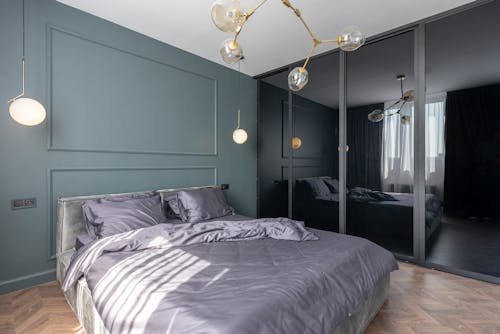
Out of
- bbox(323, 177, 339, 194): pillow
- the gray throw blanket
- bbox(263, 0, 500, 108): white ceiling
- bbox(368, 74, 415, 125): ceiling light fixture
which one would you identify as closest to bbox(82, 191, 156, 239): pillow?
the gray throw blanket

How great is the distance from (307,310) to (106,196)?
2.28 m

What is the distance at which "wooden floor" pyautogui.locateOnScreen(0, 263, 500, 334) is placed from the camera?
5.87 ft

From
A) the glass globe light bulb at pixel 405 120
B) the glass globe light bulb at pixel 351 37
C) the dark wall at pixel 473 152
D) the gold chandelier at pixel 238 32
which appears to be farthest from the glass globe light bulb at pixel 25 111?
the dark wall at pixel 473 152

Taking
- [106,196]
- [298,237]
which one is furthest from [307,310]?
[106,196]

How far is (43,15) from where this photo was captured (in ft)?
7.79

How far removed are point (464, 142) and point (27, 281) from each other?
181 inches

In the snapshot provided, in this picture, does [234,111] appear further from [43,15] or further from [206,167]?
[43,15]

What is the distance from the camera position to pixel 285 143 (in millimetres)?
4281

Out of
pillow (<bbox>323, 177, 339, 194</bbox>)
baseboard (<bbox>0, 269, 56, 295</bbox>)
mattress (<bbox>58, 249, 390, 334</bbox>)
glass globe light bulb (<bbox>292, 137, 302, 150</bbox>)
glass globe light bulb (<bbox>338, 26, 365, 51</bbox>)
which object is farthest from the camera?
glass globe light bulb (<bbox>292, 137, 302, 150</bbox>)

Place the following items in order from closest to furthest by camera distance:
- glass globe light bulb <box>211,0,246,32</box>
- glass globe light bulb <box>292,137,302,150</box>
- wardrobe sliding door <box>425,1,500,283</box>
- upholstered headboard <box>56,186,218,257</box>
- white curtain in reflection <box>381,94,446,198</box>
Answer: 1. glass globe light bulb <box>211,0,246,32</box>
2. upholstered headboard <box>56,186,218,257</box>
3. wardrobe sliding door <box>425,1,500,283</box>
4. white curtain in reflection <box>381,94,446,198</box>
5. glass globe light bulb <box>292,137,302,150</box>

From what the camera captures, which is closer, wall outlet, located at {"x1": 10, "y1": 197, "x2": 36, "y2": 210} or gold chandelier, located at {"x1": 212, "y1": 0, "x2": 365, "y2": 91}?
gold chandelier, located at {"x1": 212, "y1": 0, "x2": 365, "y2": 91}

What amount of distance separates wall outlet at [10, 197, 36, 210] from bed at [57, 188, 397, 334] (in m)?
0.60

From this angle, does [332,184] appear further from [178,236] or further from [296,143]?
[178,236]

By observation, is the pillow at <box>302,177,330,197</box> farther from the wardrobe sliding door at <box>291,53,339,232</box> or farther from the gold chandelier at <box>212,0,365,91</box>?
the gold chandelier at <box>212,0,365,91</box>
